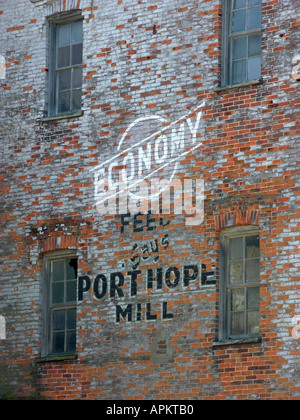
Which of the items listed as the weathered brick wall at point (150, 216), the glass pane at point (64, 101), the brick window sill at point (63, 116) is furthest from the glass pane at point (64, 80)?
the brick window sill at point (63, 116)

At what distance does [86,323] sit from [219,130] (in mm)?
4124

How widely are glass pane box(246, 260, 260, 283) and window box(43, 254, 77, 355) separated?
3.51 m

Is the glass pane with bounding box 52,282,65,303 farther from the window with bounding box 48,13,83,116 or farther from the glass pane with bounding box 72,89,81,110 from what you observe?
the glass pane with bounding box 72,89,81,110

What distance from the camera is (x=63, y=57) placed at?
21953 mm

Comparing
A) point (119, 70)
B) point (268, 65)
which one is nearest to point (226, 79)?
point (268, 65)

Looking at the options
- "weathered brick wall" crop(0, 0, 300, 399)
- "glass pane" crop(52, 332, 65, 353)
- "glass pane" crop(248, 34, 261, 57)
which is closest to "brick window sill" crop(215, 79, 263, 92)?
"weathered brick wall" crop(0, 0, 300, 399)

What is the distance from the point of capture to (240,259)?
753 inches

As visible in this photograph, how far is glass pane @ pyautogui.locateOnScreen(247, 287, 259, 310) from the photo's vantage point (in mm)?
18812

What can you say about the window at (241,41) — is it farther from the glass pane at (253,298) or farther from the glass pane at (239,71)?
the glass pane at (253,298)

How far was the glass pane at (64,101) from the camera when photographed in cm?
2175

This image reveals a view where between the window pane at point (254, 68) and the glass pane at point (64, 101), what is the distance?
12.6 feet

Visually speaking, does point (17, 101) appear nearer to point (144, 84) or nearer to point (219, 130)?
point (144, 84)

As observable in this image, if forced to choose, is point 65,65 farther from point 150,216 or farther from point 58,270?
point 58,270

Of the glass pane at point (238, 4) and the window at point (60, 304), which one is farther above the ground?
the glass pane at point (238, 4)
